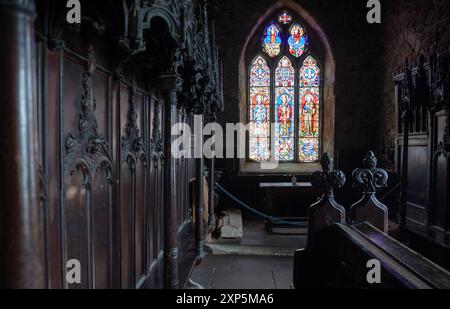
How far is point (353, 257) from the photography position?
6.32 feet

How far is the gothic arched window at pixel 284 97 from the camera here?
9422mm

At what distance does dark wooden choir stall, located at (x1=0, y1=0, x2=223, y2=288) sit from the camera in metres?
0.90

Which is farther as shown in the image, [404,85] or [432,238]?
[404,85]

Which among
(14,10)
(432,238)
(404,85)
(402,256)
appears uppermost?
(404,85)

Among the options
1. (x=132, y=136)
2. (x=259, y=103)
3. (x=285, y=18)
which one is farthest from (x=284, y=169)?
(x=132, y=136)

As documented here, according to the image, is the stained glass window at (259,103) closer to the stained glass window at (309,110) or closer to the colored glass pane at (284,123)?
the colored glass pane at (284,123)

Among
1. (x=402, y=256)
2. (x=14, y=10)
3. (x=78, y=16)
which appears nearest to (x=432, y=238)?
(x=402, y=256)

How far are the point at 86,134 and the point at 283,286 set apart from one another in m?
3.11

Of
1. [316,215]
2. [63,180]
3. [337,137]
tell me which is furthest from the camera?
[337,137]

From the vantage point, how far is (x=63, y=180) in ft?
5.50

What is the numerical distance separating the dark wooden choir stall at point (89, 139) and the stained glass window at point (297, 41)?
6.60 m

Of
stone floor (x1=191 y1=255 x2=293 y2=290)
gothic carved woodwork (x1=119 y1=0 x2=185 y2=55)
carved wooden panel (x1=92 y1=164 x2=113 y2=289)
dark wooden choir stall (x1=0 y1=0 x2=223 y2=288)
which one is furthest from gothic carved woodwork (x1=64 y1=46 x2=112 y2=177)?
stone floor (x1=191 y1=255 x2=293 y2=290)
